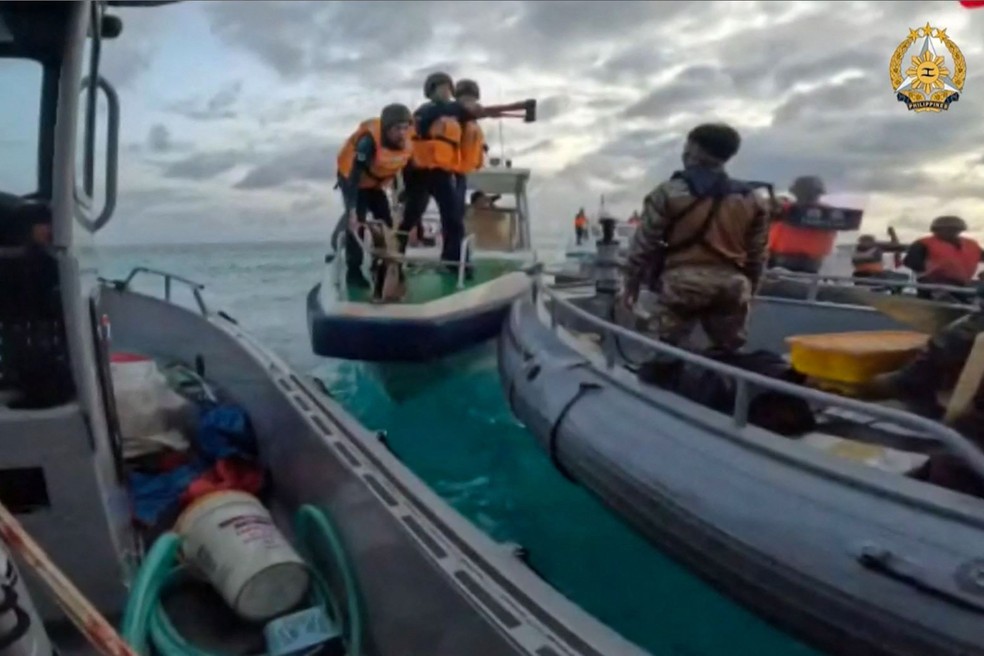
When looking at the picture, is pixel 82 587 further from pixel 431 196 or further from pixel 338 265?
pixel 431 196

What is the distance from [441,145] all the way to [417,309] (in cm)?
142

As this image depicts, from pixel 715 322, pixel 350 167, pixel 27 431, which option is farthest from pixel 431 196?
pixel 27 431

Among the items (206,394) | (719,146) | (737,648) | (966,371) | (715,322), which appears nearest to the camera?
(966,371)

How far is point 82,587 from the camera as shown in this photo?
248 cm

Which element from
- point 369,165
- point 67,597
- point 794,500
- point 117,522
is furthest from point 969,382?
point 369,165

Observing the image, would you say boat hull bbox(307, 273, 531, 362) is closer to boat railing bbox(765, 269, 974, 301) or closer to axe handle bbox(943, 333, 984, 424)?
boat railing bbox(765, 269, 974, 301)

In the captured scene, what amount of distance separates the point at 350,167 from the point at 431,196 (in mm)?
921

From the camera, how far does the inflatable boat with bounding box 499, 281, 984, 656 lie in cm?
230

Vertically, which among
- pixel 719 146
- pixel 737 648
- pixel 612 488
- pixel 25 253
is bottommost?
pixel 737 648

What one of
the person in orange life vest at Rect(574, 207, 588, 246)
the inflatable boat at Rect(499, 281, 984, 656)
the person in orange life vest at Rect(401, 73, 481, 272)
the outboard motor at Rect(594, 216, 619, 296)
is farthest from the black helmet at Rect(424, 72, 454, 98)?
the person in orange life vest at Rect(574, 207, 588, 246)

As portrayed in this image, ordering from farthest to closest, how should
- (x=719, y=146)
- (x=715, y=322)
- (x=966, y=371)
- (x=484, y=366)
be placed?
(x=484, y=366) → (x=715, y=322) → (x=719, y=146) → (x=966, y=371)

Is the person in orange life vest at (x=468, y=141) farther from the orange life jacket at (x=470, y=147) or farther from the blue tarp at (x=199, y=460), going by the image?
the blue tarp at (x=199, y=460)

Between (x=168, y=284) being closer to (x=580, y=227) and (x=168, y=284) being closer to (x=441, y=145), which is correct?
(x=441, y=145)

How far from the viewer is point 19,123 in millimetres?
2279
